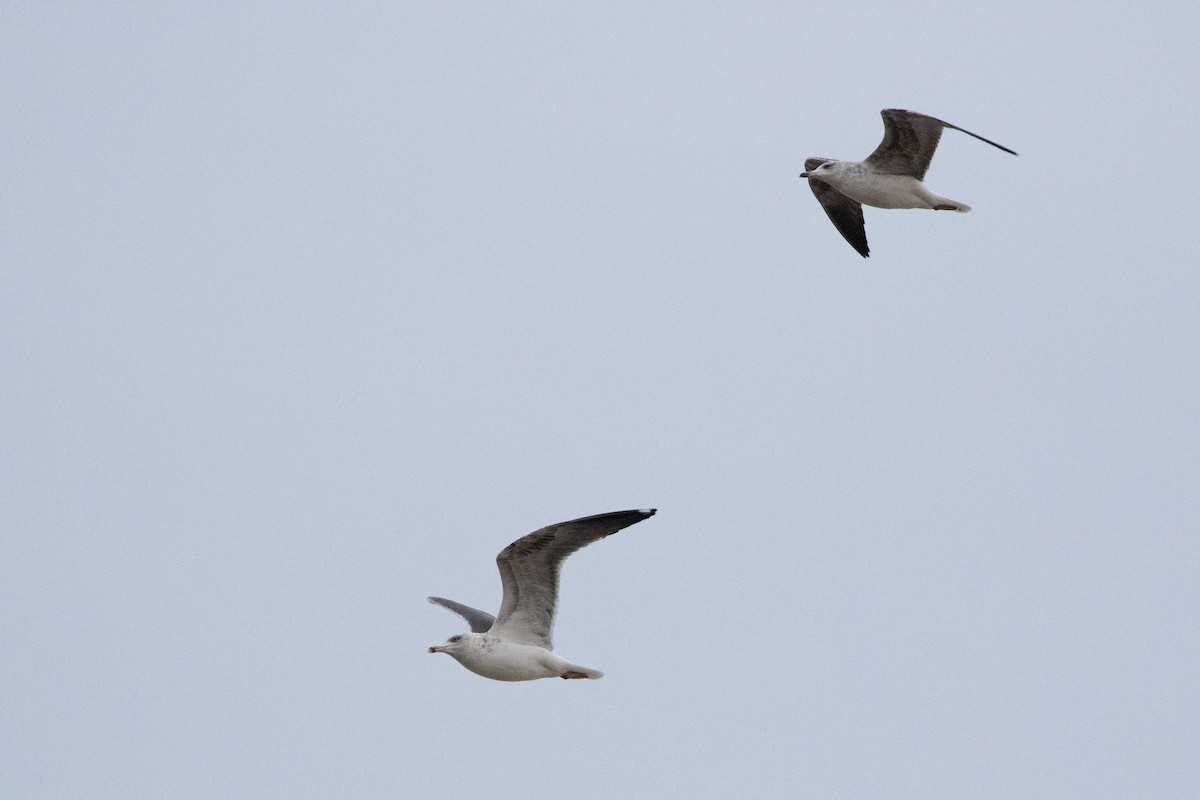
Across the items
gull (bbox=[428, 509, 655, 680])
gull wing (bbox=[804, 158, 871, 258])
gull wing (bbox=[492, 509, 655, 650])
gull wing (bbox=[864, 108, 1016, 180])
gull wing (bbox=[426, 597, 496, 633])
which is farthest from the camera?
gull wing (bbox=[804, 158, 871, 258])

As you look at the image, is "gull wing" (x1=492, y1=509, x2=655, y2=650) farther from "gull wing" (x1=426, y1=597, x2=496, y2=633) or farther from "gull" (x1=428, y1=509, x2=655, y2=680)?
"gull wing" (x1=426, y1=597, x2=496, y2=633)

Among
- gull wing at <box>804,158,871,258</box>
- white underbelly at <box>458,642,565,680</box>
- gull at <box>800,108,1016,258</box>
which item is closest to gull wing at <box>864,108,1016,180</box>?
gull at <box>800,108,1016,258</box>

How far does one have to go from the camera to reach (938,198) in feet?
63.8

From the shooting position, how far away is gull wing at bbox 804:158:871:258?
2252 centimetres

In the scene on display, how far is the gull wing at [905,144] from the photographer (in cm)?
1916

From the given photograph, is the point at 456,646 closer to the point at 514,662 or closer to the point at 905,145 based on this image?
the point at 514,662

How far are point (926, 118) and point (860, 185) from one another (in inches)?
54.1

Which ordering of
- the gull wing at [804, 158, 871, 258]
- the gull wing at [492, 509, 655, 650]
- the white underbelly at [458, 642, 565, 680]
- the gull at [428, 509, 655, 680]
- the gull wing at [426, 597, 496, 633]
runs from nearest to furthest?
the gull wing at [492, 509, 655, 650], the gull at [428, 509, 655, 680], the white underbelly at [458, 642, 565, 680], the gull wing at [426, 597, 496, 633], the gull wing at [804, 158, 871, 258]

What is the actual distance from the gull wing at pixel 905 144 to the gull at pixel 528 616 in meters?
6.49

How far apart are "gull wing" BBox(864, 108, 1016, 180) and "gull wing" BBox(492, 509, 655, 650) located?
21.1 ft

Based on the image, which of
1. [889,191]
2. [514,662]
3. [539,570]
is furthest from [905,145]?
[514,662]

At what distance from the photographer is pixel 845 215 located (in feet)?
74.2

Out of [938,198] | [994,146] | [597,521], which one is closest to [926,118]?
[938,198]

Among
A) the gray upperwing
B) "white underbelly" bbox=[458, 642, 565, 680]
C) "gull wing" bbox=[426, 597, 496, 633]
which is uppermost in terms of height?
the gray upperwing
